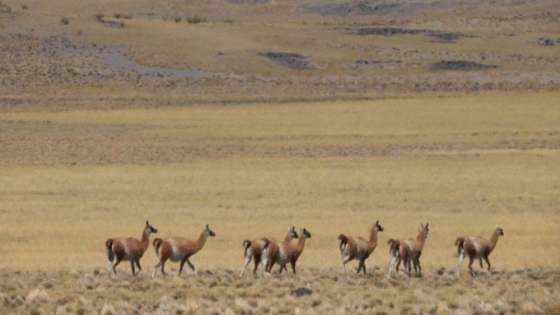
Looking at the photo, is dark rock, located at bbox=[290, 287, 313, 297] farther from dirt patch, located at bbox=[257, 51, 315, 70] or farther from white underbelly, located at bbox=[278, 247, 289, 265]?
dirt patch, located at bbox=[257, 51, 315, 70]

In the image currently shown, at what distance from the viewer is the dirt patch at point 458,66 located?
209ft

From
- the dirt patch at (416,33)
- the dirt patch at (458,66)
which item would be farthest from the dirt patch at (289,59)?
the dirt patch at (416,33)

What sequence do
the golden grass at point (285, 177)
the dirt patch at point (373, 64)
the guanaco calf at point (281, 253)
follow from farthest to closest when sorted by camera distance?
the dirt patch at point (373, 64) → the golden grass at point (285, 177) → the guanaco calf at point (281, 253)

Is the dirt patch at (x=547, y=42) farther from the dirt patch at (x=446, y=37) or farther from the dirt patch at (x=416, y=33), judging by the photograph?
the dirt patch at (x=416, y=33)

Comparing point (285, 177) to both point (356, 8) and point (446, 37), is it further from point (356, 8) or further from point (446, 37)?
point (356, 8)

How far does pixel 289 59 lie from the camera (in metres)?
66.9

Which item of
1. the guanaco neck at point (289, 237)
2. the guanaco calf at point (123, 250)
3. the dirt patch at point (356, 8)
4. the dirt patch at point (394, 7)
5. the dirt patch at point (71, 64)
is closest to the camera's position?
the guanaco calf at point (123, 250)

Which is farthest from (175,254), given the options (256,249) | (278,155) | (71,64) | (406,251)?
(71,64)

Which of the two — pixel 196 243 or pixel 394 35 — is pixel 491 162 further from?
pixel 394 35

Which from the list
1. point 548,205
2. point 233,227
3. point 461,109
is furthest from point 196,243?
point 461,109

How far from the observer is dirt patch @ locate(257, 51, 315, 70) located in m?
65.5

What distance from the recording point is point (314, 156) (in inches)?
1548

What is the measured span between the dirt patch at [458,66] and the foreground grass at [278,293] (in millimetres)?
45940

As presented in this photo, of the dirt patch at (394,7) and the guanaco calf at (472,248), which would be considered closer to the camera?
the guanaco calf at (472,248)
